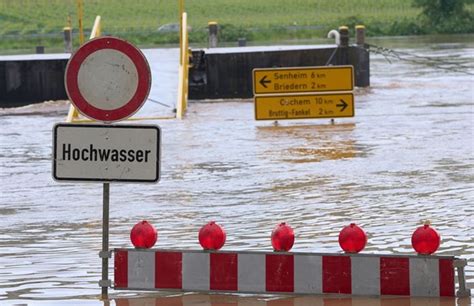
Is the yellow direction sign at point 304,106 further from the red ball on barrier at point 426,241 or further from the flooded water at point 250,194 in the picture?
the red ball on barrier at point 426,241

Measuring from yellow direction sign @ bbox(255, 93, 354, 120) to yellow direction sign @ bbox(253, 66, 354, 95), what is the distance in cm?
11

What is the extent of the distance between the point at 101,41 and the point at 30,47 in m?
55.4

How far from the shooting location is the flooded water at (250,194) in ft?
36.1

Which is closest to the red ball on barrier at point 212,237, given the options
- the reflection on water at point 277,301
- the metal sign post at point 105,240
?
the reflection on water at point 277,301

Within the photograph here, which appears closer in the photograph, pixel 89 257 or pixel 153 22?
pixel 89 257

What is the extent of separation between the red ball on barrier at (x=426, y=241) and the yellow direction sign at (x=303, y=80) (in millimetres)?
14089

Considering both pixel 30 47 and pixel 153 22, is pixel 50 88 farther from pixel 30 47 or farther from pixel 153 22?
pixel 153 22

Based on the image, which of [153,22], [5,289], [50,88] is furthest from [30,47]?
[5,289]

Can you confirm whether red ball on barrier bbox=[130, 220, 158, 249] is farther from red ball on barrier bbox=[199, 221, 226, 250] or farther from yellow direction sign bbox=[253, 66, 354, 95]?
yellow direction sign bbox=[253, 66, 354, 95]

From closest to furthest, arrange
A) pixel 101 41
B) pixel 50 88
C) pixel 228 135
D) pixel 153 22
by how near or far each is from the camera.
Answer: pixel 101 41 → pixel 228 135 → pixel 50 88 → pixel 153 22

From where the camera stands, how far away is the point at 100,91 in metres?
9.59

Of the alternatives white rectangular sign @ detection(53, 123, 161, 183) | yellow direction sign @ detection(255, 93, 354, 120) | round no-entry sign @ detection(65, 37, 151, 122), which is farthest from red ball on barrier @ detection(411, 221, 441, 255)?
yellow direction sign @ detection(255, 93, 354, 120)

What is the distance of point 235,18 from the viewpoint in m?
81.2

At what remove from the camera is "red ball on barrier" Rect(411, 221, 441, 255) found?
9.41 meters
